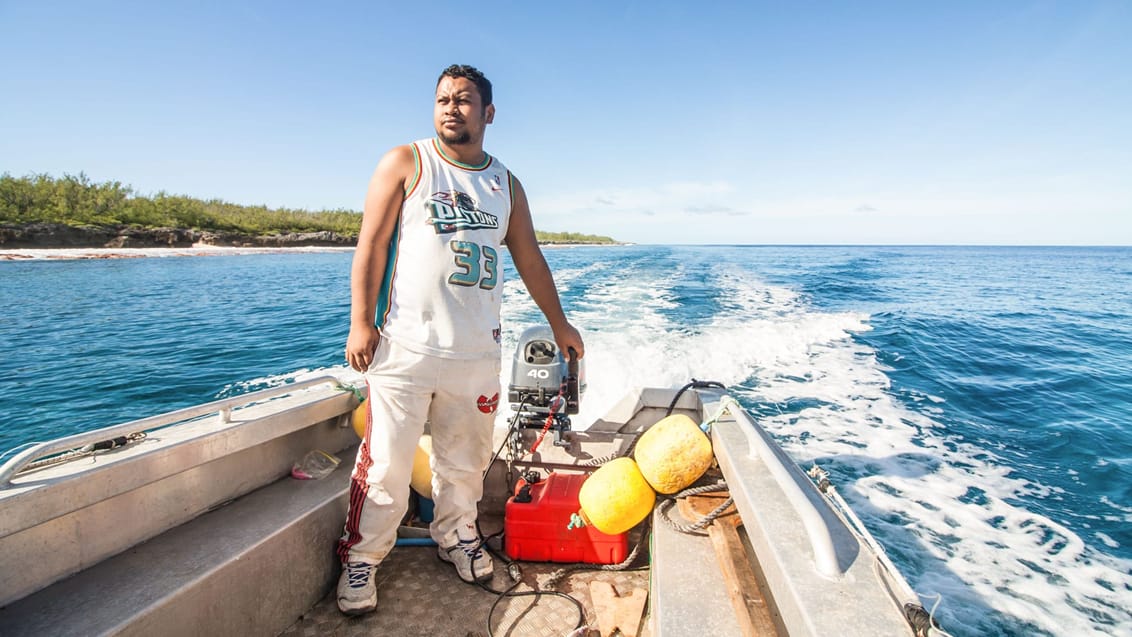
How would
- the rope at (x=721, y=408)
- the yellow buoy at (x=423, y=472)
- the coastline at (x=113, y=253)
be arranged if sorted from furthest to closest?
the coastline at (x=113, y=253)
the yellow buoy at (x=423, y=472)
the rope at (x=721, y=408)

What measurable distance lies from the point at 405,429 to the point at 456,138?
1078mm

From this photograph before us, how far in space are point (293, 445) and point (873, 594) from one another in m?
2.31

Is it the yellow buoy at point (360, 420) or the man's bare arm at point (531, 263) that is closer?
the man's bare arm at point (531, 263)

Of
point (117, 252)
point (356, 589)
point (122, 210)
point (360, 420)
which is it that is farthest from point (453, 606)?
point (122, 210)

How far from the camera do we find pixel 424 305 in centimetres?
164

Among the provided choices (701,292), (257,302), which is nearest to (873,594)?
(701,292)

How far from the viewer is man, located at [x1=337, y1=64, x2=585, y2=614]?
64.3 inches

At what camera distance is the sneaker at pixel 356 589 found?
1809mm

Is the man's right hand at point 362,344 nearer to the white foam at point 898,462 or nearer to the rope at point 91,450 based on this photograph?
the rope at point 91,450

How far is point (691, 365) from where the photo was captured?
697cm

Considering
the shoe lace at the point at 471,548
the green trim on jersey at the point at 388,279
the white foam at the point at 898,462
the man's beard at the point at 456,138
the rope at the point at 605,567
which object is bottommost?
the white foam at the point at 898,462

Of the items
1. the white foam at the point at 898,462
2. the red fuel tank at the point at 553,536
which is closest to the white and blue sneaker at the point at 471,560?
the red fuel tank at the point at 553,536

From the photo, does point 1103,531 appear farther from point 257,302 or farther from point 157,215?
point 157,215

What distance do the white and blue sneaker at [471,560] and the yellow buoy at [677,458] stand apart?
0.80 m
